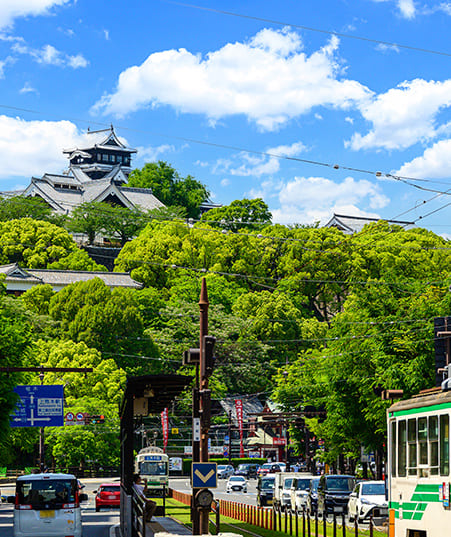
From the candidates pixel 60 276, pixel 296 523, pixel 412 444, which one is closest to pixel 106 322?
pixel 60 276

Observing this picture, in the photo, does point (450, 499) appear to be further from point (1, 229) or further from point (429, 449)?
point (1, 229)

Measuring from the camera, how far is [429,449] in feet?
47.8

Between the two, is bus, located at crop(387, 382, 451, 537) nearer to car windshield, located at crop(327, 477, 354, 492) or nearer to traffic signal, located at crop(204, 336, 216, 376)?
traffic signal, located at crop(204, 336, 216, 376)

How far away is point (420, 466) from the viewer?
587 inches

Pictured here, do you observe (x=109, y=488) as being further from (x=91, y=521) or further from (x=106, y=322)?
(x=106, y=322)

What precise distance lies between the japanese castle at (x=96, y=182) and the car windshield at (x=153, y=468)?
Answer: 68.7 m

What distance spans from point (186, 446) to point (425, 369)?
56.1 meters

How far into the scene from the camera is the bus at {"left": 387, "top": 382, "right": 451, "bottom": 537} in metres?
14.0

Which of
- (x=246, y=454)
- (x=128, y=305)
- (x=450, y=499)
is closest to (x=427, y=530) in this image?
(x=450, y=499)

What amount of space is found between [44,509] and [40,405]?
80.7ft

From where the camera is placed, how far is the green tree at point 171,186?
139750mm

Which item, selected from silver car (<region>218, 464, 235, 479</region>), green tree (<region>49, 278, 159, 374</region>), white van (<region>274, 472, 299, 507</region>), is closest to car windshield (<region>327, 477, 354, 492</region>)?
white van (<region>274, 472, 299, 507</region>)

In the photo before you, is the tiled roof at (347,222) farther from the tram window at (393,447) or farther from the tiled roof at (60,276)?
the tram window at (393,447)

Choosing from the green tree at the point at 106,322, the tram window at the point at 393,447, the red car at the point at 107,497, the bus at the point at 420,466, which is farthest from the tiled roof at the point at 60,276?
the bus at the point at 420,466
